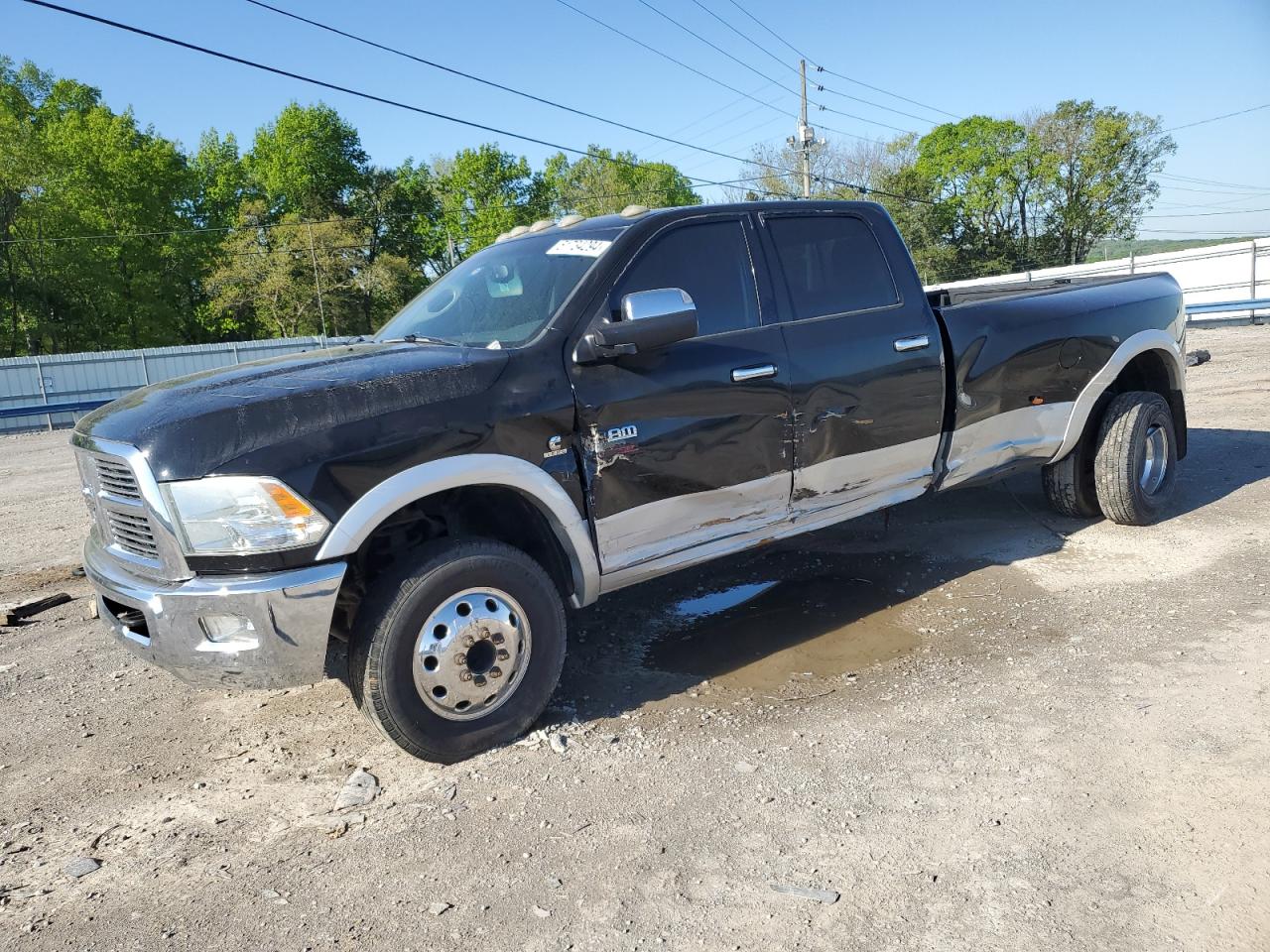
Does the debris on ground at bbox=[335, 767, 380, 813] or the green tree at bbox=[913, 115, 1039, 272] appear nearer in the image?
the debris on ground at bbox=[335, 767, 380, 813]

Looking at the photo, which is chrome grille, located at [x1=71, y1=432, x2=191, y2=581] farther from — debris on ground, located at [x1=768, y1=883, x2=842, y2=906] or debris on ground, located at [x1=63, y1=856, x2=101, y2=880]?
Result: debris on ground, located at [x1=768, y1=883, x2=842, y2=906]

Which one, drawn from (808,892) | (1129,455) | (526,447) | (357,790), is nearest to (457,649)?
(357,790)

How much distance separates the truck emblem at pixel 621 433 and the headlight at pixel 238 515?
1.17 metres

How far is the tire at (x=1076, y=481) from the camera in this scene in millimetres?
5770

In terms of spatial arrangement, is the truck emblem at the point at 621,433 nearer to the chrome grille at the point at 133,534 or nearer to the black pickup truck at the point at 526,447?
the black pickup truck at the point at 526,447

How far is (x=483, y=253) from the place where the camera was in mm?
4719

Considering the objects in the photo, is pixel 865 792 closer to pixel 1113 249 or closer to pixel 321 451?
pixel 321 451

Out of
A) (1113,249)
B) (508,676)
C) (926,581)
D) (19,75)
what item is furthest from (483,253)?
(19,75)

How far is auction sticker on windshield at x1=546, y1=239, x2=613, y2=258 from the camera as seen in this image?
3.94m

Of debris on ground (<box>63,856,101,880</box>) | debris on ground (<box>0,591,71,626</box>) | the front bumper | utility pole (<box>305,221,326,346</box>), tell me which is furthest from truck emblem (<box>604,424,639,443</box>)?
utility pole (<box>305,221,326,346</box>)

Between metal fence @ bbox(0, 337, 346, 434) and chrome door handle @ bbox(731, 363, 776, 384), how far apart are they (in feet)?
63.1

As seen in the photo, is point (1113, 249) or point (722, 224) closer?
point (722, 224)

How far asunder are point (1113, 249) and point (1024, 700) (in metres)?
48.7

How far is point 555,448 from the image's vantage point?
137 inches
